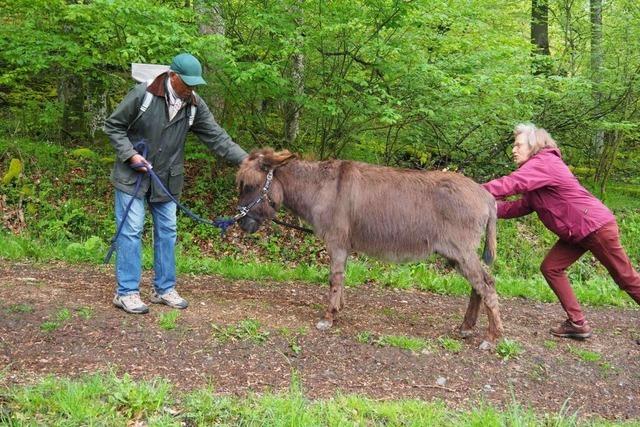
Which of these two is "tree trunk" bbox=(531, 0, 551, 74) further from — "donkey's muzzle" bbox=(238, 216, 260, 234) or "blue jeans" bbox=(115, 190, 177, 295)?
"blue jeans" bbox=(115, 190, 177, 295)

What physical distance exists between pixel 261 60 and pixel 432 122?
3.04m

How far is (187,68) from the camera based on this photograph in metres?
4.82

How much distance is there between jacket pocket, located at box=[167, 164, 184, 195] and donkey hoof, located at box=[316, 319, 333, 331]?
180cm

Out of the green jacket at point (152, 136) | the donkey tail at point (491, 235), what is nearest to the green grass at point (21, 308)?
the green jacket at point (152, 136)

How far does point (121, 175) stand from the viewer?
5020 millimetres

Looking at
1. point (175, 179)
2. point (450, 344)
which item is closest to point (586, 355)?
point (450, 344)

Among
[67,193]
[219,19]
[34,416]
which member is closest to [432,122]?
[219,19]

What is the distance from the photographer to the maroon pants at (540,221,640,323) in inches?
211

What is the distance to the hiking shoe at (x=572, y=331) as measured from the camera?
18.9ft

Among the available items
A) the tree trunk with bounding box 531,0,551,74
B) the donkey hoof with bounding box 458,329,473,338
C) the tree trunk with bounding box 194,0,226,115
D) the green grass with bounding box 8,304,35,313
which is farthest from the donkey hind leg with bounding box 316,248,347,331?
the tree trunk with bounding box 531,0,551,74

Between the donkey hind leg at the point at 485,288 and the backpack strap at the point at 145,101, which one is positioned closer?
the backpack strap at the point at 145,101

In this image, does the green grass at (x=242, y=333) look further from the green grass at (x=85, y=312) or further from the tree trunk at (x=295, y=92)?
the tree trunk at (x=295, y=92)

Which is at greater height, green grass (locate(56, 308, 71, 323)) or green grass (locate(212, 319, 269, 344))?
green grass (locate(56, 308, 71, 323))

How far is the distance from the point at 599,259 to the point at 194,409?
13.5ft
